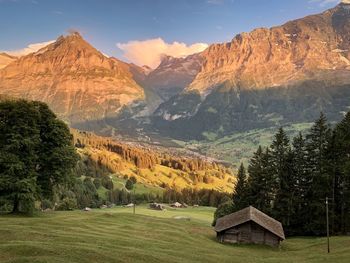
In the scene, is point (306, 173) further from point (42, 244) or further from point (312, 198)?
point (42, 244)

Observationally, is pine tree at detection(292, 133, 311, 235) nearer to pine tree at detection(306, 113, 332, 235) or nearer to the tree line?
the tree line

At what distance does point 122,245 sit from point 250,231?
1240 inches

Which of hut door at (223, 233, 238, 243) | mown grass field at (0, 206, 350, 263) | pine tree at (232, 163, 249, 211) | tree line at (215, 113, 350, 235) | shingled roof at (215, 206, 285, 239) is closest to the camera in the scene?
mown grass field at (0, 206, 350, 263)

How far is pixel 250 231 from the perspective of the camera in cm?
7806

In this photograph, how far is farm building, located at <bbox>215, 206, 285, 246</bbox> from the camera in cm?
7669

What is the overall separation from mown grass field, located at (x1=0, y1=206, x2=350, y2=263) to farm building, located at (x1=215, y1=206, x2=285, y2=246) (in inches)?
80.7

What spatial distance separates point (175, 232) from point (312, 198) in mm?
30415

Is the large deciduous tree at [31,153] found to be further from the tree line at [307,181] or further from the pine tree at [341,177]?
the pine tree at [341,177]

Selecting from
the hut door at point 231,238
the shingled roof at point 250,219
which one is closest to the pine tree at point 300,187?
the shingled roof at point 250,219

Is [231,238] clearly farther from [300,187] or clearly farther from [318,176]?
[318,176]

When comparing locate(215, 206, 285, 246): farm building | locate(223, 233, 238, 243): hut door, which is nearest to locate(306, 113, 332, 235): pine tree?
locate(215, 206, 285, 246): farm building

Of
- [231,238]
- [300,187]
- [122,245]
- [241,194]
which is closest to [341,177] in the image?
[300,187]

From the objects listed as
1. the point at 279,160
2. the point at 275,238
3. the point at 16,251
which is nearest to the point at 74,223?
the point at 16,251

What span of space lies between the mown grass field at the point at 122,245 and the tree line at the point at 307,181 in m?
6.44
